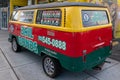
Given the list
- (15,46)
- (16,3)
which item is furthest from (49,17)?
(16,3)

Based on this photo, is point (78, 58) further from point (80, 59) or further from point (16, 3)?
point (16, 3)

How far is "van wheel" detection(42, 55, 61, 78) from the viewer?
3.88 metres

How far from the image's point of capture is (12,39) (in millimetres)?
6480

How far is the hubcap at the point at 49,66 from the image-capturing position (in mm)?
3981

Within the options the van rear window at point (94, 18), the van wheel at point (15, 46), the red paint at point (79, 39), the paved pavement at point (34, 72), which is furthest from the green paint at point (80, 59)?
the van wheel at point (15, 46)

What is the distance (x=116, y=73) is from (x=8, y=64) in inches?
137

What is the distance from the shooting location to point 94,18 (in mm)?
3734

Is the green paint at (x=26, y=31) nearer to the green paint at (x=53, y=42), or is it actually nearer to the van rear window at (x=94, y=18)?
the green paint at (x=53, y=42)

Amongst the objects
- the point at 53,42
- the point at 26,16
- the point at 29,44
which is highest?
the point at 26,16

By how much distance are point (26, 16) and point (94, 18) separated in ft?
7.97

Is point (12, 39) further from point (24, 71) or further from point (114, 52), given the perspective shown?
point (114, 52)

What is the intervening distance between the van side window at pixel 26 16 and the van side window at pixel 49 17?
0.43 metres

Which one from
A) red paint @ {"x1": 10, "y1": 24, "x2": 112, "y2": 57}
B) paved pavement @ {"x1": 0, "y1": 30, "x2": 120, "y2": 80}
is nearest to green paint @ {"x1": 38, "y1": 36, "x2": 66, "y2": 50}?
red paint @ {"x1": 10, "y1": 24, "x2": 112, "y2": 57}

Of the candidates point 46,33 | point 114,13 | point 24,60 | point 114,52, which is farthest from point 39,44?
point 114,13
